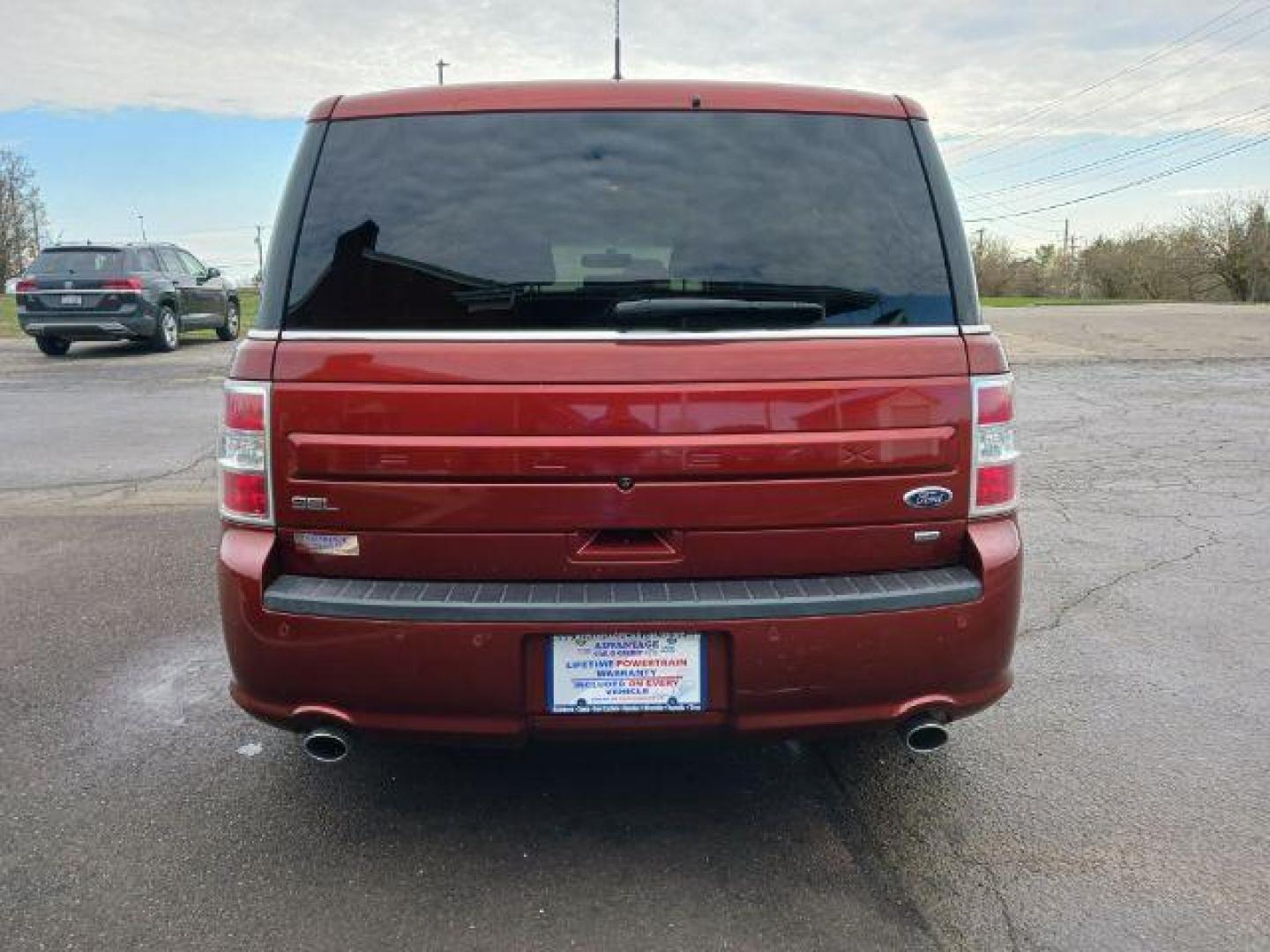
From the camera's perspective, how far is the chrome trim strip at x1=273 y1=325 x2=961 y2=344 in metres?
2.34

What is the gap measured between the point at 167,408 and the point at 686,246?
1000 centimetres

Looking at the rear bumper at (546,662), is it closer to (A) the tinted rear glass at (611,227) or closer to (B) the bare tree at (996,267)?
(A) the tinted rear glass at (611,227)

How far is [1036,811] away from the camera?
2840 mm

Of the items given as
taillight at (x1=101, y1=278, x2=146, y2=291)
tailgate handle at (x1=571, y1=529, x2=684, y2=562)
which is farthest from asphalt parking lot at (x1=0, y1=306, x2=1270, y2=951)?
taillight at (x1=101, y1=278, x2=146, y2=291)

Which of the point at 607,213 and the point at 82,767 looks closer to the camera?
the point at 607,213

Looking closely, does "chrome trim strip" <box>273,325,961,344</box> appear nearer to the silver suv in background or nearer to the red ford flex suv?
the red ford flex suv

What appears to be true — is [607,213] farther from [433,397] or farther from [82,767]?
[82,767]

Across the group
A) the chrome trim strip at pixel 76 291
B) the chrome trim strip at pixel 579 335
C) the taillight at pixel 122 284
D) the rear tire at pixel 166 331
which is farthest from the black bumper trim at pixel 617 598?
the rear tire at pixel 166 331

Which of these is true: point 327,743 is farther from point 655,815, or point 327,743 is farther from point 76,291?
point 76,291

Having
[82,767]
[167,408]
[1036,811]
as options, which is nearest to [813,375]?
[1036,811]

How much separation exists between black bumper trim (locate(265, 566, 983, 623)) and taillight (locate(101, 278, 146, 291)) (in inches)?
596

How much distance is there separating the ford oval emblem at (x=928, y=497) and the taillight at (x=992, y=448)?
0.08 metres

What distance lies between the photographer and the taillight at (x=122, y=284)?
15391 millimetres

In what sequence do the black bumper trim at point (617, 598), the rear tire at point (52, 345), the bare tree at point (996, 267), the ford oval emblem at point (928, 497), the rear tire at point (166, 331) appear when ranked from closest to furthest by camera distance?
the black bumper trim at point (617, 598), the ford oval emblem at point (928, 497), the rear tire at point (52, 345), the rear tire at point (166, 331), the bare tree at point (996, 267)
